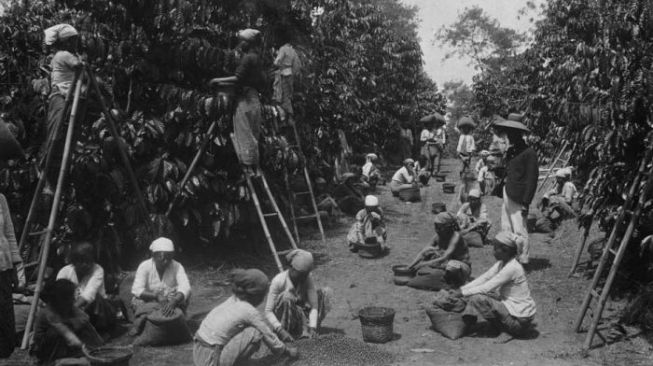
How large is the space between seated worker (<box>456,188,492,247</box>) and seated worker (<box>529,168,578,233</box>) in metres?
1.65

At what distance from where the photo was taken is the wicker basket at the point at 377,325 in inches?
251

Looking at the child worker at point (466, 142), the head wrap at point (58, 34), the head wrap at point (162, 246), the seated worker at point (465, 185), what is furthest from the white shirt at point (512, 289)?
the child worker at point (466, 142)

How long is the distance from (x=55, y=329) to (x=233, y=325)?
1534 millimetres

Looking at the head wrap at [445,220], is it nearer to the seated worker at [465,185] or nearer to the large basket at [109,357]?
the large basket at [109,357]

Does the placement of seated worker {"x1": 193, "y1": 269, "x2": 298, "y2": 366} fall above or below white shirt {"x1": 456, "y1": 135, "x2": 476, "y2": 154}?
below

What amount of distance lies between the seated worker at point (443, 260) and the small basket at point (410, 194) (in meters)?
6.98

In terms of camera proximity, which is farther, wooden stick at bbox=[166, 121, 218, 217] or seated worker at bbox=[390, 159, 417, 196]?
seated worker at bbox=[390, 159, 417, 196]

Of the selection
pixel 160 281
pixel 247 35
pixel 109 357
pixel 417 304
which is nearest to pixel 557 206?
pixel 417 304

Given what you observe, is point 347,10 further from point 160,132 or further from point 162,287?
point 162,287

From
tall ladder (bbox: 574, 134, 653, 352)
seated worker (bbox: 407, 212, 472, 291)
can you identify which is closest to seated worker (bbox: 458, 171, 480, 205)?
seated worker (bbox: 407, 212, 472, 291)

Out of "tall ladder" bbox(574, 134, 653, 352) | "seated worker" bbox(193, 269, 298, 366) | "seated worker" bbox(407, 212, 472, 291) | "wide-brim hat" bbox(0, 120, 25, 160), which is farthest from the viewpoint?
"seated worker" bbox(407, 212, 472, 291)

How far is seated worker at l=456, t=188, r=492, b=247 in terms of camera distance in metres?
10.8

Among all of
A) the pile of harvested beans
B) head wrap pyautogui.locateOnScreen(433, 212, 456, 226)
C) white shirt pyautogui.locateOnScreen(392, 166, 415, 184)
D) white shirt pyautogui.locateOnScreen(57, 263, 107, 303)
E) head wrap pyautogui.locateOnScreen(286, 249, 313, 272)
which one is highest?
white shirt pyautogui.locateOnScreen(392, 166, 415, 184)

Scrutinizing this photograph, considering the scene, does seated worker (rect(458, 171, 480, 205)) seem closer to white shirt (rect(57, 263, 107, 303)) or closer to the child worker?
the child worker
